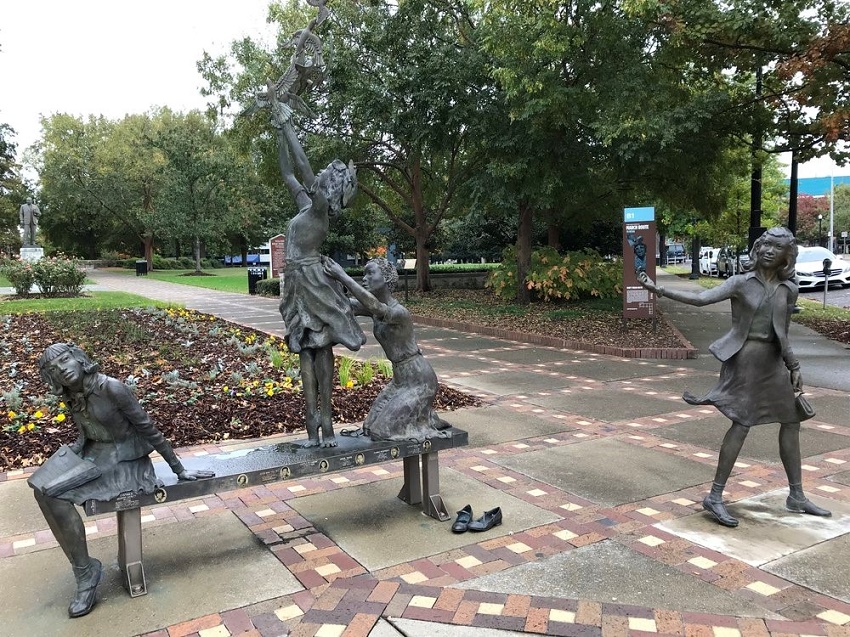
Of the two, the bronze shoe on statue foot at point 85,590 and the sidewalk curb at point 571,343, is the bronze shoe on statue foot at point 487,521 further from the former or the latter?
the sidewalk curb at point 571,343

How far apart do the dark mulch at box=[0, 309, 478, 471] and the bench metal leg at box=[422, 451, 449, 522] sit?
7.87 feet

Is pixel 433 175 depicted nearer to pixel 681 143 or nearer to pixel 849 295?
pixel 681 143

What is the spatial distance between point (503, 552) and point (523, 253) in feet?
49.0

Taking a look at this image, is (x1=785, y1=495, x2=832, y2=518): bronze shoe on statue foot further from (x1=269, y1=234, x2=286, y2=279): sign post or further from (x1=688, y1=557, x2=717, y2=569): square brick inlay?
(x1=269, y1=234, x2=286, y2=279): sign post

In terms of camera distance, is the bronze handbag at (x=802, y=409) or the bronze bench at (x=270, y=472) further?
the bronze handbag at (x=802, y=409)

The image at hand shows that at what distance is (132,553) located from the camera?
341 cm

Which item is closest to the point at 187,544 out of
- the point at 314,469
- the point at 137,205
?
the point at 314,469

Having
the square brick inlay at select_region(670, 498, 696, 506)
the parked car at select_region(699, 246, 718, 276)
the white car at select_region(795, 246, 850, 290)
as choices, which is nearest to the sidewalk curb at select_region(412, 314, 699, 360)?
the square brick inlay at select_region(670, 498, 696, 506)

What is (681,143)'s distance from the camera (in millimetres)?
13523

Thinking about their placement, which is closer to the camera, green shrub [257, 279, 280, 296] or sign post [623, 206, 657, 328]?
sign post [623, 206, 657, 328]

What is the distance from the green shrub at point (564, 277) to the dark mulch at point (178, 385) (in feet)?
27.8

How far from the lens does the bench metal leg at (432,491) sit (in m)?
4.36

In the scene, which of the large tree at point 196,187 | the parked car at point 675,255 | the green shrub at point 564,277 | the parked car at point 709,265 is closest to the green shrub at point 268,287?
the green shrub at point 564,277

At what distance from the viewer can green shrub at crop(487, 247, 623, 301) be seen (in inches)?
695
